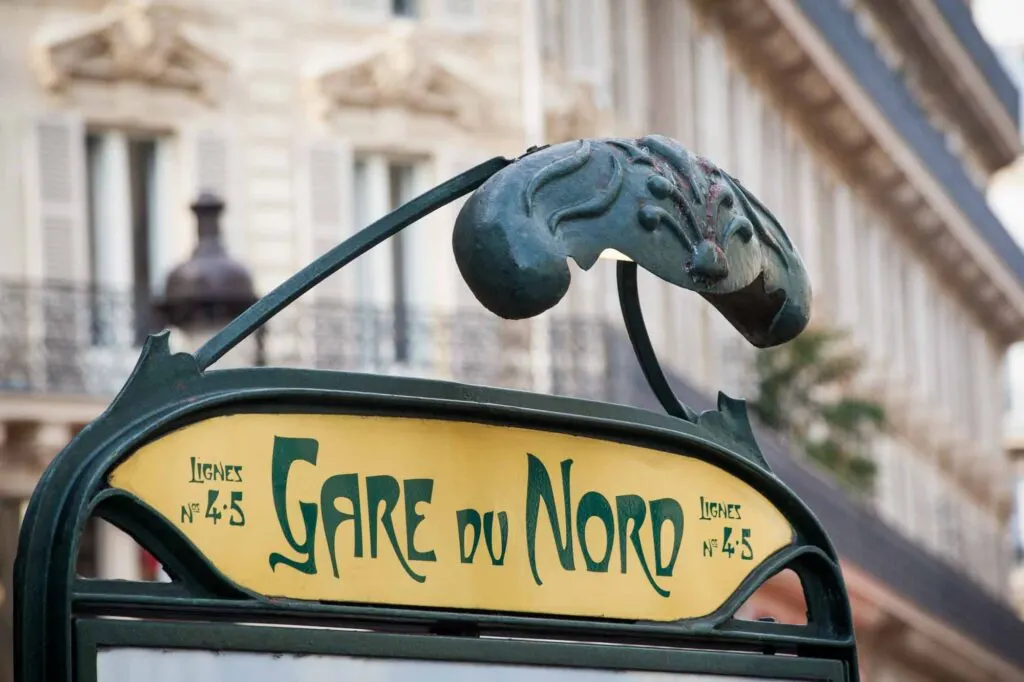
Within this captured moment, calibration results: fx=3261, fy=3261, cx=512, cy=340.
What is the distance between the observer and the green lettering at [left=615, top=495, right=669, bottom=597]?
5.63 m

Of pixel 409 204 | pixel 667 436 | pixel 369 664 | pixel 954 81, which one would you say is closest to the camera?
pixel 369 664

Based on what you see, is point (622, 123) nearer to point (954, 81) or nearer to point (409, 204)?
point (954, 81)

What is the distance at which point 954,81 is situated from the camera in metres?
47.2

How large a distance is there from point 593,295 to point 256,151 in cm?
345

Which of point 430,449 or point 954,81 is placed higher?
point 954,81

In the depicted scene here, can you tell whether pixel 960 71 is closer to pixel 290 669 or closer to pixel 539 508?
pixel 539 508

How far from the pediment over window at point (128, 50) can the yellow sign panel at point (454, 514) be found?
18593mm

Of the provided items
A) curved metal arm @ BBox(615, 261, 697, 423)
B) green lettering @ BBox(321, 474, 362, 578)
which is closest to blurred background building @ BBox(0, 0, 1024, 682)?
curved metal arm @ BBox(615, 261, 697, 423)

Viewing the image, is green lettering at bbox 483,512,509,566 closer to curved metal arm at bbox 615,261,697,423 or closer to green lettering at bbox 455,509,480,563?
green lettering at bbox 455,509,480,563

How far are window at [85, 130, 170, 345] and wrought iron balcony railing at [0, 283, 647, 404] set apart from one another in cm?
33

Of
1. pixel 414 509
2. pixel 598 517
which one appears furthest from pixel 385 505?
pixel 598 517

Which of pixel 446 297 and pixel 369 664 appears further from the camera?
pixel 446 297

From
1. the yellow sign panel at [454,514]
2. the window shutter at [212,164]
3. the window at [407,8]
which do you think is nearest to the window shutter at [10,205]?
the window shutter at [212,164]

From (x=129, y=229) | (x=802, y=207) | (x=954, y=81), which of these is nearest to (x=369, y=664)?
(x=129, y=229)
